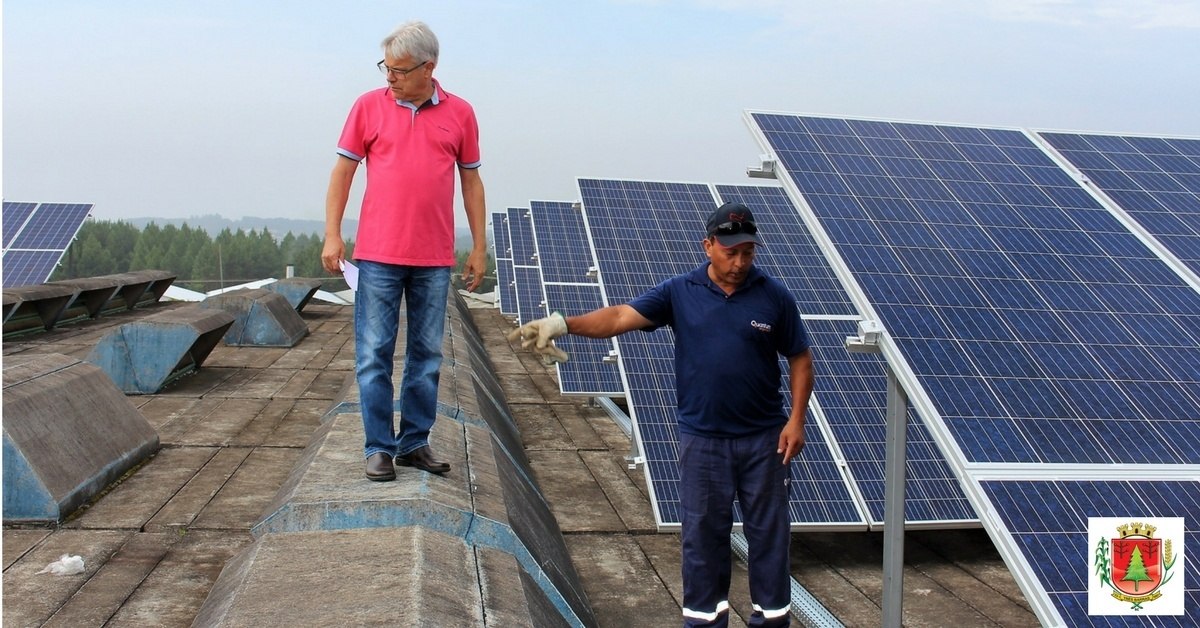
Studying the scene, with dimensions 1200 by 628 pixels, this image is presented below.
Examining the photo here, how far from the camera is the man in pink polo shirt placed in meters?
5.27

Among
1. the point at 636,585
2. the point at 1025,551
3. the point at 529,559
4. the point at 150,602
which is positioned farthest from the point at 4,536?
the point at 1025,551

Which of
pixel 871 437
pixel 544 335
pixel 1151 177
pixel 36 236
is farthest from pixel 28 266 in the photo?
pixel 544 335

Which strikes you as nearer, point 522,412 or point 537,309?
point 522,412

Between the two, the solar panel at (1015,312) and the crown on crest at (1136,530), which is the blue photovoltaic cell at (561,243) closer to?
the solar panel at (1015,312)

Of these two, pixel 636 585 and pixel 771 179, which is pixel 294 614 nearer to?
pixel 636 585

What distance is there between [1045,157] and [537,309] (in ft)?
48.3

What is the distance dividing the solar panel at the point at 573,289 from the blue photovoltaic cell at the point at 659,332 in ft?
1.64

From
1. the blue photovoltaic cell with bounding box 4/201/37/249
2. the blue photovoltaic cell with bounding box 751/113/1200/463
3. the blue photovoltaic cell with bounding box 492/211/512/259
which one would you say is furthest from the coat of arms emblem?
the blue photovoltaic cell with bounding box 492/211/512/259

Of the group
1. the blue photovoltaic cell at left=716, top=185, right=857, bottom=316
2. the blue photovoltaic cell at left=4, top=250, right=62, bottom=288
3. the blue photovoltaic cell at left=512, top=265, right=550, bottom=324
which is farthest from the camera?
the blue photovoltaic cell at left=4, top=250, right=62, bottom=288

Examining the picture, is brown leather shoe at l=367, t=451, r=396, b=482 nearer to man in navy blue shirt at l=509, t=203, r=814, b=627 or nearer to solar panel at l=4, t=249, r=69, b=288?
man in navy blue shirt at l=509, t=203, r=814, b=627

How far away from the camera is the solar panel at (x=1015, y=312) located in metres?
5.04

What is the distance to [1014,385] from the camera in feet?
18.6

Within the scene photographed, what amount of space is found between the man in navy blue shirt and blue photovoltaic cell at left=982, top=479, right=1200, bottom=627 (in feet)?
3.26

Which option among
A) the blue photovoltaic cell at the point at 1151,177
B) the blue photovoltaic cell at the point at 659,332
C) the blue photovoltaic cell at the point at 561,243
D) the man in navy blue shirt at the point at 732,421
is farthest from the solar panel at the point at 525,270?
the man in navy blue shirt at the point at 732,421
